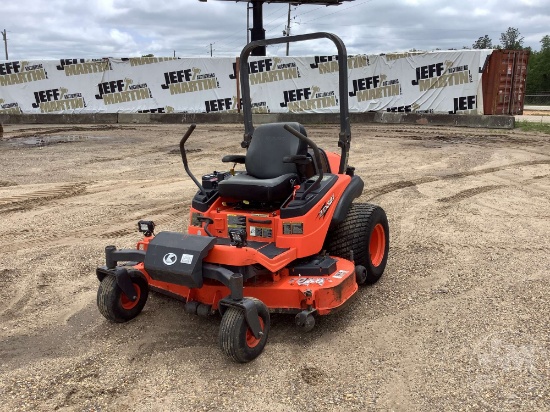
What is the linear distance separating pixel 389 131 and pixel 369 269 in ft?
36.8

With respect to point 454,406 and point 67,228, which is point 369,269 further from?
point 67,228

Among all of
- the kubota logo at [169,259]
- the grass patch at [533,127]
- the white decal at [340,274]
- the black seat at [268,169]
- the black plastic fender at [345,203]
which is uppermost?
the black seat at [268,169]

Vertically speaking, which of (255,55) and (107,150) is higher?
(255,55)

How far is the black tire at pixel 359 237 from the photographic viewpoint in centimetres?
420

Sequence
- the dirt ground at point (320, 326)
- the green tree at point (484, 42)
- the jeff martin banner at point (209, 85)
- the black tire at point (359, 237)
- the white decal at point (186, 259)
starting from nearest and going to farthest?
the dirt ground at point (320, 326)
the white decal at point (186, 259)
the black tire at point (359, 237)
the jeff martin banner at point (209, 85)
the green tree at point (484, 42)

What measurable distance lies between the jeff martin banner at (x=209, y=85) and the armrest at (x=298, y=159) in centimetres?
1387

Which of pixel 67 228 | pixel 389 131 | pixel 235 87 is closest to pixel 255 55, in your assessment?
pixel 235 87

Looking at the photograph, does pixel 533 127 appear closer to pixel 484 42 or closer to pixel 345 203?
pixel 345 203

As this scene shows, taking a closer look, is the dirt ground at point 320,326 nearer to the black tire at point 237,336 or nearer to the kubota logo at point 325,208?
the black tire at point 237,336

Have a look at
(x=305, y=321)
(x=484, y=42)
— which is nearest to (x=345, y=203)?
(x=305, y=321)

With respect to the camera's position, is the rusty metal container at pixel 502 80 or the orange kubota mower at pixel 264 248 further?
the rusty metal container at pixel 502 80

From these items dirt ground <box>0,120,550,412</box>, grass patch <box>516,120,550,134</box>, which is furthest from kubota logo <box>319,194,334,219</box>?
grass patch <box>516,120,550,134</box>

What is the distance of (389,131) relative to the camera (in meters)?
15.0

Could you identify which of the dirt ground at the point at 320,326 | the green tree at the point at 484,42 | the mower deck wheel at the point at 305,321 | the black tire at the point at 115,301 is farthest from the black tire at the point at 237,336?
the green tree at the point at 484,42
